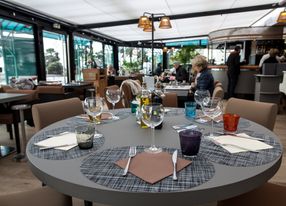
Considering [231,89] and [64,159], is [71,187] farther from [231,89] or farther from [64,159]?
[231,89]

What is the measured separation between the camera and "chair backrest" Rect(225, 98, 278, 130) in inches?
68.7

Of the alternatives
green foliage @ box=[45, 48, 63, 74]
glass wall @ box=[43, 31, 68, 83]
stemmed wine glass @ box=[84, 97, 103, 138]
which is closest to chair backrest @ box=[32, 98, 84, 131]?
stemmed wine glass @ box=[84, 97, 103, 138]

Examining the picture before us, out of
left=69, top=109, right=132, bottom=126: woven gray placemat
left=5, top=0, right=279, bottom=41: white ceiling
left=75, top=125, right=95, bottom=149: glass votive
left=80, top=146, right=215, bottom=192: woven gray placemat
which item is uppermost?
left=5, top=0, right=279, bottom=41: white ceiling

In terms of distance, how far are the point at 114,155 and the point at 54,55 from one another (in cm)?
790

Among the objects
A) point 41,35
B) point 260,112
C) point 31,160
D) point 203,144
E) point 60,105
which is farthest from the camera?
point 41,35

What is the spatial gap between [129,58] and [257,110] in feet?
45.3

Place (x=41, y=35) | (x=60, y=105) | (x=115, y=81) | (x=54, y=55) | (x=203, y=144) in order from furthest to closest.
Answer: (x=115, y=81) → (x=54, y=55) → (x=41, y=35) → (x=60, y=105) → (x=203, y=144)

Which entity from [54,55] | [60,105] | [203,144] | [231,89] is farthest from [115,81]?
[203,144]

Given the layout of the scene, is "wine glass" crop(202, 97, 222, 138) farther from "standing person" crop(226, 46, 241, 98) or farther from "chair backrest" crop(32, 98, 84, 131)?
"standing person" crop(226, 46, 241, 98)

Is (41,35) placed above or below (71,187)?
above

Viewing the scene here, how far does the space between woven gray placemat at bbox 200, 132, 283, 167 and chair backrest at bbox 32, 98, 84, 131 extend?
123cm

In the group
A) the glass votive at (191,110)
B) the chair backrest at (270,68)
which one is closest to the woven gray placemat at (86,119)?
the glass votive at (191,110)

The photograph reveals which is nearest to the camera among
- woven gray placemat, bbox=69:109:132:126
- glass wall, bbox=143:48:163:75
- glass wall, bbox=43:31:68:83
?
woven gray placemat, bbox=69:109:132:126

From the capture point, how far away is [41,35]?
7039 mm
